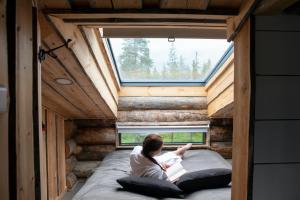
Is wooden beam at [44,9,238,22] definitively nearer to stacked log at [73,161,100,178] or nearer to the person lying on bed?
the person lying on bed

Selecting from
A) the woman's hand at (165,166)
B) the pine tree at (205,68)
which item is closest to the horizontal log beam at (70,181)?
the woman's hand at (165,166)

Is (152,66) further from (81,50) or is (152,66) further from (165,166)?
(81,50)

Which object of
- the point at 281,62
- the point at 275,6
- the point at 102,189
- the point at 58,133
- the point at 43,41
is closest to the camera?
the point at 275,6

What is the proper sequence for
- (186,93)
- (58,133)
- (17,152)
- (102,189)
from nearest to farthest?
(17,152) < (102,189) < (58,133) < (186,93)

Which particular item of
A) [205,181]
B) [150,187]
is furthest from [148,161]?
[205,181]

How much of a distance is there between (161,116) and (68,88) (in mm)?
2119

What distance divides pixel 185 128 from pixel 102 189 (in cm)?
210

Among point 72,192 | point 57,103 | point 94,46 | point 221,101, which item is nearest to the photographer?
point 94,46

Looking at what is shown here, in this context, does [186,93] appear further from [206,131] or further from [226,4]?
[226,4]

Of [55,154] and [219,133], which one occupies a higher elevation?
[219,133]

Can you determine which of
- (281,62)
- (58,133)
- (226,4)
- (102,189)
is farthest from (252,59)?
(58,133)

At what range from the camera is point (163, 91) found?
429 centimetres

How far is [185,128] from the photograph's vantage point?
442 cm

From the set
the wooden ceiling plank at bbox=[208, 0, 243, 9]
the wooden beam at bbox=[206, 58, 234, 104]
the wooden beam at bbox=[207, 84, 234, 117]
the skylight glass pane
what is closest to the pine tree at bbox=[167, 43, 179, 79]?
the skylight glass pane
